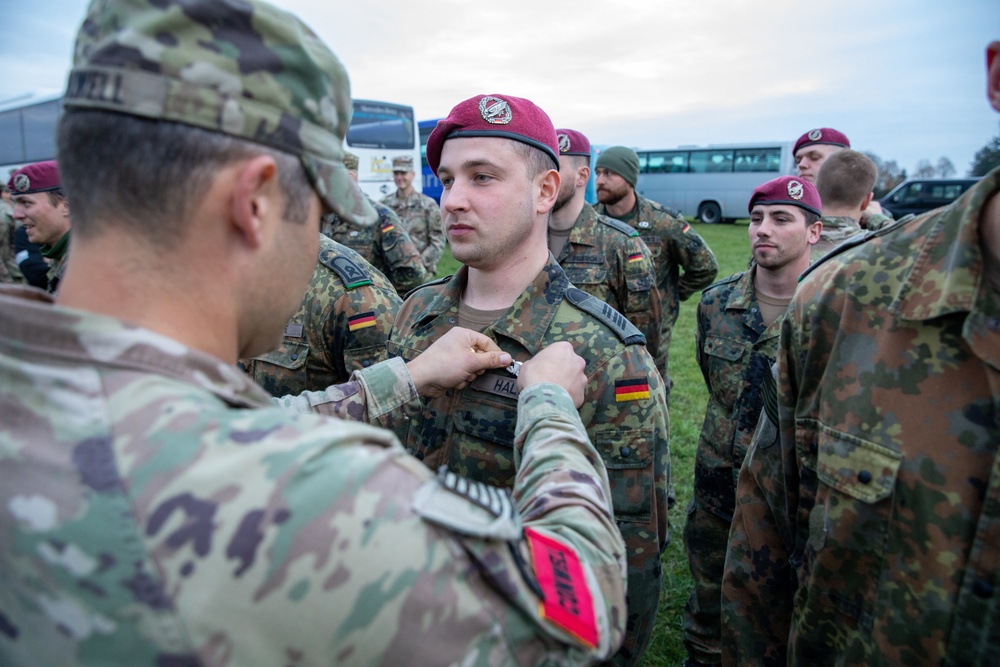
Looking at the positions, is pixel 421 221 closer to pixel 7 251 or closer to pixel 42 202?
pixel 7 251

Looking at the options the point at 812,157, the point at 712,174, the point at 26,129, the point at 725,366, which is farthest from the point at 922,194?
the point at 26,129

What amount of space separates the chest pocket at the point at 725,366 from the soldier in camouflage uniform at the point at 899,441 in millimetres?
1924

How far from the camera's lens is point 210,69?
1.03 meters

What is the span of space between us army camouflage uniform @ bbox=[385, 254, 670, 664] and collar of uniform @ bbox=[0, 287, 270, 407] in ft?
4.21

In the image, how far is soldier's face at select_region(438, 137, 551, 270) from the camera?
230 centimetres

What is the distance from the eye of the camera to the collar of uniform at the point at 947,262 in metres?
1.39

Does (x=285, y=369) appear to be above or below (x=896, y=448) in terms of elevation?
below

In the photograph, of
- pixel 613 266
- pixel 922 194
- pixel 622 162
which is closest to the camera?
pixel 613 266

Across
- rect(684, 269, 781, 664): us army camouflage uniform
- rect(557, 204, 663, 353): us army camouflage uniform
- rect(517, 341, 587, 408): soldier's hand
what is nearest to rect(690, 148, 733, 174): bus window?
rect(557, 204, 663, 353): us army camouflage uniform

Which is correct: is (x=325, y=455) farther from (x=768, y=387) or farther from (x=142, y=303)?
(x=768, y=387)

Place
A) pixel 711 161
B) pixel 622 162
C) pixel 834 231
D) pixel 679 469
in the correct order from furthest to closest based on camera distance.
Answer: pixel 711 161 → pixel 622 162 → pixel 679 469 → pixel 834 231

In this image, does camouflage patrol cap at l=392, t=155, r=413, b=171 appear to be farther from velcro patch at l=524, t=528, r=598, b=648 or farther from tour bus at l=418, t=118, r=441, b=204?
tour bus at l=418, t=118, r=441, b=204

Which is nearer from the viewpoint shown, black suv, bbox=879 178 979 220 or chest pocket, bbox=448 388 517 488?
chest pocket, bbox=448 388 517 488

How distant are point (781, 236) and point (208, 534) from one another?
155 inches
